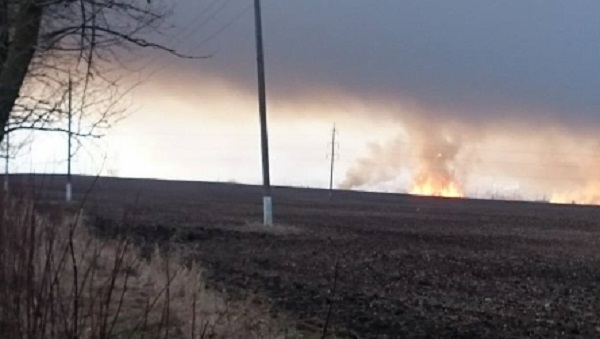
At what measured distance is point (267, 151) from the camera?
104 feet

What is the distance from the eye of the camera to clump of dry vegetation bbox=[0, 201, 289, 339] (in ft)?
15.1

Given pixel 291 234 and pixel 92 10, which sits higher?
pixel 92 10

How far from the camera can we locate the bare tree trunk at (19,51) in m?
9.41

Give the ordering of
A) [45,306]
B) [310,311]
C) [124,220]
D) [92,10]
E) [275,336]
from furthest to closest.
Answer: [310,311] < [275,336] < [92,10] < [124,220] < [45,306]

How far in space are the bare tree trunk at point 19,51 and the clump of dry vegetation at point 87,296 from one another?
1.67 metres

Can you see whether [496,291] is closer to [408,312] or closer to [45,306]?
[408,312]

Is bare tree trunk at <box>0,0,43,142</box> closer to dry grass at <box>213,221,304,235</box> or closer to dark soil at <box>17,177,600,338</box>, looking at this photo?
dark soil at <box>17,177,600,338</box>

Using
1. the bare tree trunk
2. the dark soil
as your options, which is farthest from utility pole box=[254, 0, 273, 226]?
the bare tree trunk

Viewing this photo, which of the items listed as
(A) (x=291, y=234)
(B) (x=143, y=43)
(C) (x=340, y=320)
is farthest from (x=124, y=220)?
(A) (x=291, y=234)

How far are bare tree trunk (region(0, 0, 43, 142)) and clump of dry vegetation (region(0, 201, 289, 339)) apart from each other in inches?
65.9

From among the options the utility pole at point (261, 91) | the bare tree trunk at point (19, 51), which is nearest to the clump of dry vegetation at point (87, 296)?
the bare tree trunk at point (19, 51)

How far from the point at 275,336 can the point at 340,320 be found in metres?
2.65

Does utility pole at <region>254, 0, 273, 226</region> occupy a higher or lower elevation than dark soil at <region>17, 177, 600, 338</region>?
higher

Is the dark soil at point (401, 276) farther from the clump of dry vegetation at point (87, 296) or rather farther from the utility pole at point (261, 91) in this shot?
the utility pole at point (261, 91)
